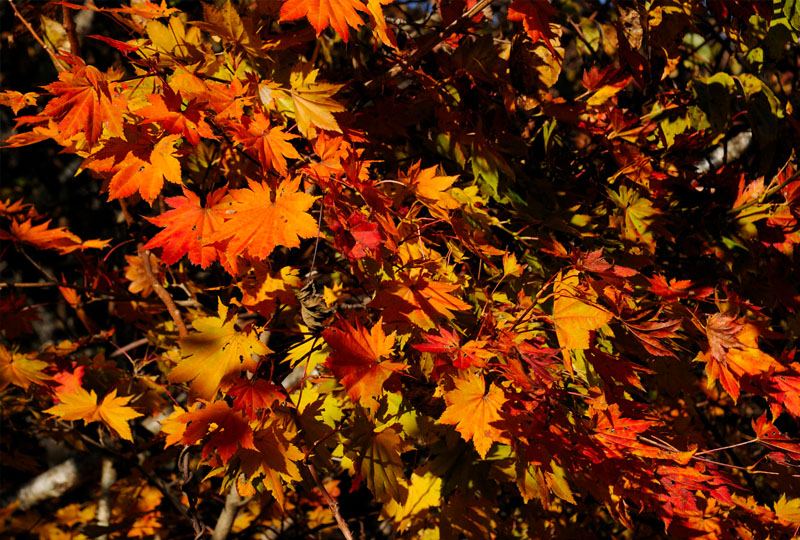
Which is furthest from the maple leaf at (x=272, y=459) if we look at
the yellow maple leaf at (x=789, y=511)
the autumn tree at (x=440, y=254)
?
the yellow maple leaf at (x=789, y=511)

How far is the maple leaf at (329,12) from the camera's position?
2.91ft

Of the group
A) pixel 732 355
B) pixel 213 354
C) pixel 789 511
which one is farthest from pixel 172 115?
pixel 789 511

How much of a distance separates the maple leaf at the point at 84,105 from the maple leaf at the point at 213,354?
0.43 meters

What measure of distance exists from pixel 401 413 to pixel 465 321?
0.29 metres

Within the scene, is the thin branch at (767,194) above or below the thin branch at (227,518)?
above

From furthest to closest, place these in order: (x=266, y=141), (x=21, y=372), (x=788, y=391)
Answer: (x=21, y=372), (x=788, y=391), (x=266, y=141)

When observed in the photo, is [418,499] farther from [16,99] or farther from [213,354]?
[16,99]

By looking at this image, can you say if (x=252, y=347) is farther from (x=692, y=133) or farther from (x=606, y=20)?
(x=606, y=20)

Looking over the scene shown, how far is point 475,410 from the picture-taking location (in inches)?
42.1

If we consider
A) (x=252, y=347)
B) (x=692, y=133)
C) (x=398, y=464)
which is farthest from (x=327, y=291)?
(x=692, y=133)

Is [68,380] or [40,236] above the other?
[40,236]

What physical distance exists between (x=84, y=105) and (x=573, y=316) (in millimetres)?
1016

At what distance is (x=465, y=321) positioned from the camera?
1.23m

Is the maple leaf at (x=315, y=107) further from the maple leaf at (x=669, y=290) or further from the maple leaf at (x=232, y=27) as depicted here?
the maple leaf at (x=669, y=290)
